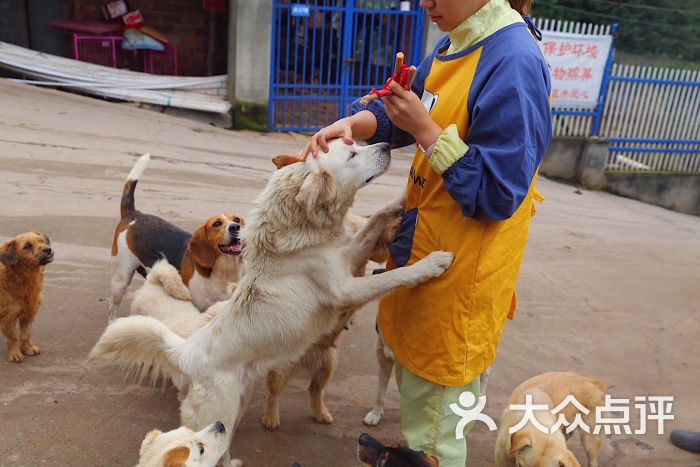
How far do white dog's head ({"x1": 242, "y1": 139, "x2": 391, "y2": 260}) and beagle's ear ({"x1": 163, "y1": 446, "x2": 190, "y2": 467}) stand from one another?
91 centimetres

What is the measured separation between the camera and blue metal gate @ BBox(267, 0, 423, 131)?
1099 centimetres

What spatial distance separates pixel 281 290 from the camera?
2.75 metres

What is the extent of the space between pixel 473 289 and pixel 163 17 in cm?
1218

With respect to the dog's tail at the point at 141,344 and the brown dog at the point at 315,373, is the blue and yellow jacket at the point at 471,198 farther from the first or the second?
the dog's tail at the point at 141,344

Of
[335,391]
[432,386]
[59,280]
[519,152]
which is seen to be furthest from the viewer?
[59,280]

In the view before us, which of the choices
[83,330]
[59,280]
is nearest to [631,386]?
[83,330]

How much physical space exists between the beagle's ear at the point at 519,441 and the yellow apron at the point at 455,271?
969 millimetres

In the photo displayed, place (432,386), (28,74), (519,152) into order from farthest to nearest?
(28,74) < (432,386) < (519,152)

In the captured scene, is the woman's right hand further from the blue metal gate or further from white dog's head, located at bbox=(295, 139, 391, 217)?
the blue metal gate

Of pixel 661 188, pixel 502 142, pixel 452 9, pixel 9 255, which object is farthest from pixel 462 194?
pixel 661 188

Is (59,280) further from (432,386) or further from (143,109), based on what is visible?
(143,109)

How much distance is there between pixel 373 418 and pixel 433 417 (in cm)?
162

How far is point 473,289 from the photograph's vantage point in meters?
2.15

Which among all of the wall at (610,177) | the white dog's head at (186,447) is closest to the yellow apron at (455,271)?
the white dog's head at (186,447)
